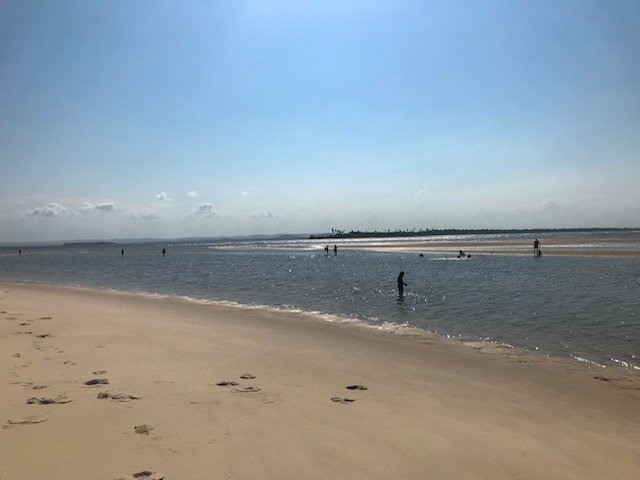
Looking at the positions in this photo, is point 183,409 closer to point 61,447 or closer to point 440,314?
point 61,447

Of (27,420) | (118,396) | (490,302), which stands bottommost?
(490,302)

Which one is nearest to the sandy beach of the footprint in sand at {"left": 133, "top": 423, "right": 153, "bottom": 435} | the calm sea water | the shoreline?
the footprint in sand at {"left": 133, "top": 423, "right": 153, "bottom": 435}

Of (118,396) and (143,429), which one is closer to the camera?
(143,429)

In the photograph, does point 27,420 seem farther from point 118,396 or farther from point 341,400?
point 341,400

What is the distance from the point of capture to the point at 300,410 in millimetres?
6793

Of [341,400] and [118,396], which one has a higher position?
[118,396]

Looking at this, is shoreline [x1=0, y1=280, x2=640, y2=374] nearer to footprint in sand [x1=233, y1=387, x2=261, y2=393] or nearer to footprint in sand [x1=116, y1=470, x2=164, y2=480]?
footprint in sand [x1=233, y1=387, x2=261, y2=393]

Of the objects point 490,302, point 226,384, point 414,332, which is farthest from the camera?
point 490,302

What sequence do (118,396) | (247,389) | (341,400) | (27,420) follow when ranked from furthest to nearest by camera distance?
(247,389) → (341,400) → (118,396) → (27,420)

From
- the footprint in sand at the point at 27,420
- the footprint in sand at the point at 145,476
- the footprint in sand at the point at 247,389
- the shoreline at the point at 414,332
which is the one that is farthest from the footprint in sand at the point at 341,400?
the shoreline at the point at 414,332

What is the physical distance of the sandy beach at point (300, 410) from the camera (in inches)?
201

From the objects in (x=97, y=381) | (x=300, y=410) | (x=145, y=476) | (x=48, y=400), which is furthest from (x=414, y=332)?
(x=145, y=476)

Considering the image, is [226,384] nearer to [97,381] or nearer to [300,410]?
[300,410]

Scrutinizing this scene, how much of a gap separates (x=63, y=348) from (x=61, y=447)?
20.6 ft
